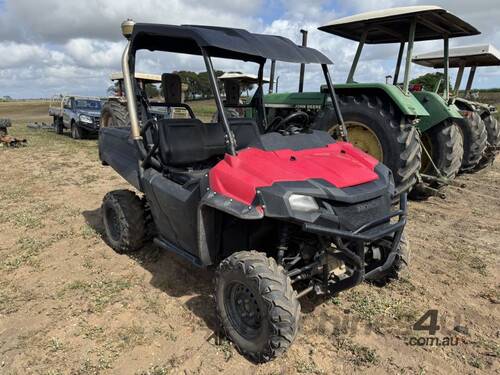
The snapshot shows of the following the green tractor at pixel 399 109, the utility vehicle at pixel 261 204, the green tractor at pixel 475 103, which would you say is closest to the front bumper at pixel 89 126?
the green tractor at pixel 399 109


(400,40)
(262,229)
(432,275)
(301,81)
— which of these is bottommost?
(432,275)

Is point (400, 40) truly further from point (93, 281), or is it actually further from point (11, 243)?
point (11, 243)

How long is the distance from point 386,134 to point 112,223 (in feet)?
11.1

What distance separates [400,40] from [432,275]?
4.21m

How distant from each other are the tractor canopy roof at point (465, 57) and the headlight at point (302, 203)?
22.7 ft

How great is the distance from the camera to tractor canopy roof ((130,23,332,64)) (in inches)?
111

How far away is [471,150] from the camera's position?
727cm

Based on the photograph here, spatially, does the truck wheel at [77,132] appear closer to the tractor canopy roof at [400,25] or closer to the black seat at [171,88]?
the tractor canopy roof at [400,25]

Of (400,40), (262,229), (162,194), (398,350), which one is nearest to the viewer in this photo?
(398,350)

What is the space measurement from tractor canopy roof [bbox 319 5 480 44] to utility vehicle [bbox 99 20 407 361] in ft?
8.13

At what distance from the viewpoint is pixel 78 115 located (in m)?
13.1

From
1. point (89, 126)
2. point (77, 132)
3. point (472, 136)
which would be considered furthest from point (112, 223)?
point (77, 132)

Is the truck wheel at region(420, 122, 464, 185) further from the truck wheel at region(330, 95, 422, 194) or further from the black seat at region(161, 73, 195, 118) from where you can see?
the black seat at region(161, 73, 195, 118)

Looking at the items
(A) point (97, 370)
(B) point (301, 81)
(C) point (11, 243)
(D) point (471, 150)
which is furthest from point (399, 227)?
(D) point (471, 150)
